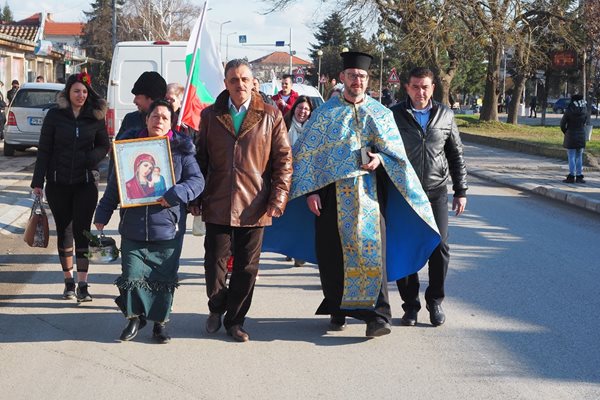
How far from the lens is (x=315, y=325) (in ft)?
21.8

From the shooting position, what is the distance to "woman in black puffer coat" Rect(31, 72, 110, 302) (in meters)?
7.14

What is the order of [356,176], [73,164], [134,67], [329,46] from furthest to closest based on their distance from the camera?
[329,46], [134,67], [73,164], [356,176]

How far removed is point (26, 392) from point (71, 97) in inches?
116

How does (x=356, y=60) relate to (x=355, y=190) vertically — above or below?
above

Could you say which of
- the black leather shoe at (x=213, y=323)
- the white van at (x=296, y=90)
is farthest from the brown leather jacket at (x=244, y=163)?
the white van at (x=296, y=90)

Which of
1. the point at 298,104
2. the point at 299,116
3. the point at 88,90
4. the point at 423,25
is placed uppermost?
the point at 423,25

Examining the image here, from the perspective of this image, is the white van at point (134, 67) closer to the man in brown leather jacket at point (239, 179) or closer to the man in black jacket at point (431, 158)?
the man in black jacket at point (431, 158)

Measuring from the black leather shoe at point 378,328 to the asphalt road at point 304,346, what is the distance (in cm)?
7

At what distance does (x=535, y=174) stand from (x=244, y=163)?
15.2m

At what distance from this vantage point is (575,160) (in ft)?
59.0

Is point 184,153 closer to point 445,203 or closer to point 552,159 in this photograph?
point 445,203

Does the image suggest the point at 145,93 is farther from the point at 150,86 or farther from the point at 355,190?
the point at 355,190

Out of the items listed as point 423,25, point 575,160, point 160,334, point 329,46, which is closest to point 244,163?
point 160,334

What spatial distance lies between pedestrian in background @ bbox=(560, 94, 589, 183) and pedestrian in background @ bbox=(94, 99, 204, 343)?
12.7 m
